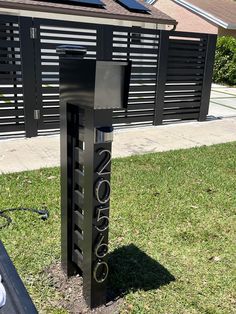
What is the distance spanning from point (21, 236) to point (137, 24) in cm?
1237

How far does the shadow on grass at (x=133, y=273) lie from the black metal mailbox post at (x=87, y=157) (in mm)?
252

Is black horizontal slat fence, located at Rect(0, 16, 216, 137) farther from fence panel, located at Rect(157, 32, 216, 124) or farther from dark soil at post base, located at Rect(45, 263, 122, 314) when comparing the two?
dark soil at post base, located at Rect(45, 263, 122, 314)

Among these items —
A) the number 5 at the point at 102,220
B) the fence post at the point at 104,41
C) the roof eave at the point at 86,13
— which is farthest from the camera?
the roof eave at the point at 86,13

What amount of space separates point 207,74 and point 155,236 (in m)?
5.75

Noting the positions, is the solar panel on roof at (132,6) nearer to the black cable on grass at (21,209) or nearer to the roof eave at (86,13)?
the roof eave at (86,13)

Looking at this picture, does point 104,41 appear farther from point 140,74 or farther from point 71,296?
point 71,296

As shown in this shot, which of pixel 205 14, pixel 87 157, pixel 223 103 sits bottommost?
pixel 223 103

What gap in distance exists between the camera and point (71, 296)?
2.52m

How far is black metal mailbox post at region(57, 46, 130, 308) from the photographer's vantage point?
1.96 meters

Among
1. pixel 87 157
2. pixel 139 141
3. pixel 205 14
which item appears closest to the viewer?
pixel 87 157

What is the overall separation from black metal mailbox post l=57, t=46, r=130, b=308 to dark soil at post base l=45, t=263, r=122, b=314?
54 mm

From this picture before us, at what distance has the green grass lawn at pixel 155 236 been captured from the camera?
2.59m

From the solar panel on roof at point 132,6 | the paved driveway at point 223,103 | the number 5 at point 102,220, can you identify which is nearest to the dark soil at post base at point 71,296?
the number 5 at point 102,220

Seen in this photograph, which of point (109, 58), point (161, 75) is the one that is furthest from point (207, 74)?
point (109, 58)
